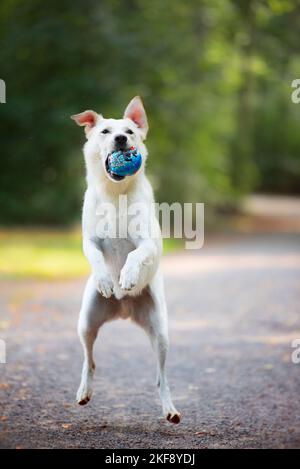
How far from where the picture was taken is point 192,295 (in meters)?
12.2

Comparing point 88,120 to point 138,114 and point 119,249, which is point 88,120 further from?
point 119,249

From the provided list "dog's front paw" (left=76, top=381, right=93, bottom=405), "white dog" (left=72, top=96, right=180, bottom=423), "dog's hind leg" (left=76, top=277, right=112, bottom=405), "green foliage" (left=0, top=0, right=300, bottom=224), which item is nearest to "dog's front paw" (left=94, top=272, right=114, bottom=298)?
"white dog" (left=72, top=96, right=180, bottom=423)

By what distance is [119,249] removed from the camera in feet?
16.9

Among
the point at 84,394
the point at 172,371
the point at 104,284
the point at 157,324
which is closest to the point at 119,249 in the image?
the point at 104,284

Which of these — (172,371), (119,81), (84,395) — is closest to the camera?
(84,395)

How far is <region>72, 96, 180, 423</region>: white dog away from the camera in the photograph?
4.88 meters

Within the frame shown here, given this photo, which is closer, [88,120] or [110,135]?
[110,135]

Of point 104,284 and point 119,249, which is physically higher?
point 119,249

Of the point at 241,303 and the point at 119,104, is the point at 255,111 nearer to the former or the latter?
the point at 119,104

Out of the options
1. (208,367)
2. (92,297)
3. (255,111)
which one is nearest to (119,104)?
(208,367)

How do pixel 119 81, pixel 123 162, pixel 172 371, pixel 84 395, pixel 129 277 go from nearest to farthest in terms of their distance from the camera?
pixel 129 277 < pixel 123 162 < pixel 84 395 < pixel 172 371 < pixel 119 81

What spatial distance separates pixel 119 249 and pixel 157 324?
0.62m

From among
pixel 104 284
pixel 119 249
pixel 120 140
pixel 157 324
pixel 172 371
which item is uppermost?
pixel 120 140
